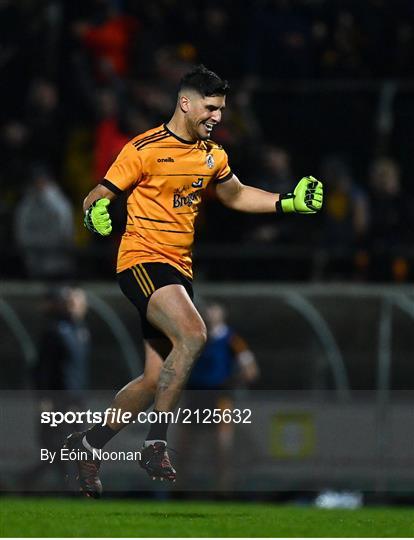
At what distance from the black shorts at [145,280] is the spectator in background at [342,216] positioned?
6363 mm

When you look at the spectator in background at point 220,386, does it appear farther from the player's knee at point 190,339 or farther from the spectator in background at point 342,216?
the player's knee at point 190,339

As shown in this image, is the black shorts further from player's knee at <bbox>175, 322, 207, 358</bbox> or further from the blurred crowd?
the blurred crowd

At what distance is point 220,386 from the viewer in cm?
1705

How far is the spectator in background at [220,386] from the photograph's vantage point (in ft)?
54.0

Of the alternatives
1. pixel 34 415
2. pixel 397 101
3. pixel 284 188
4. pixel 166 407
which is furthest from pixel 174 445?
pixel 166 407

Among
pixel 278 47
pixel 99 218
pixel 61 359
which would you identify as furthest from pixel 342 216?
pixel 99 218

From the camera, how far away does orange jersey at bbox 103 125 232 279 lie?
428 inches

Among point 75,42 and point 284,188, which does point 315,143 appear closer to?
point 284,188

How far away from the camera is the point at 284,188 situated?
17594mm

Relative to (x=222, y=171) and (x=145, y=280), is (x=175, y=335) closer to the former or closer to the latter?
(x=145, y=280)

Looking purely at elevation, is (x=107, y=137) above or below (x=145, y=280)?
above

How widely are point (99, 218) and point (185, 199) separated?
70 cm

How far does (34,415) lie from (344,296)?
3.13 meters

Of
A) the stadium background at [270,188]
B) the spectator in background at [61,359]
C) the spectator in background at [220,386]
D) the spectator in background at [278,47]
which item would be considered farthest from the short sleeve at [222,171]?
the spectator in background at [278,47]
